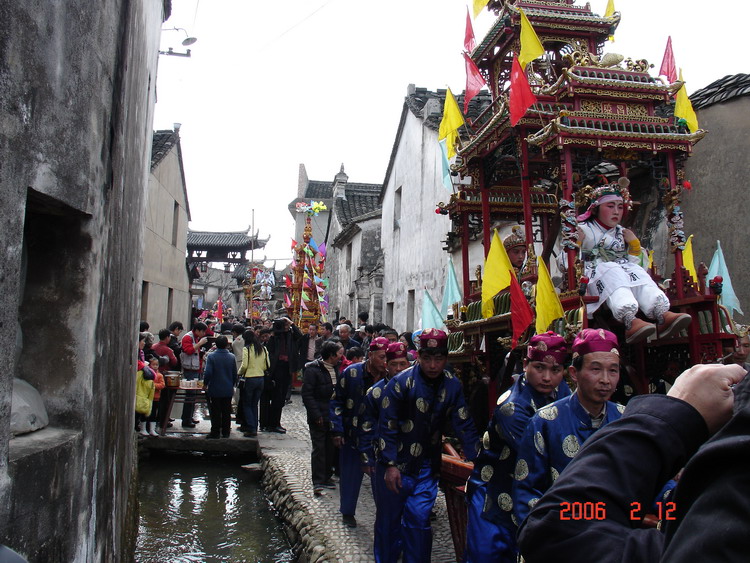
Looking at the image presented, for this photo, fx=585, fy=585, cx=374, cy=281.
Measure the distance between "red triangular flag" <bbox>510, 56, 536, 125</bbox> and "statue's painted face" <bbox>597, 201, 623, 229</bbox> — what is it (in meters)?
1.25

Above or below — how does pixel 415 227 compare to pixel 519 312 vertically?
above

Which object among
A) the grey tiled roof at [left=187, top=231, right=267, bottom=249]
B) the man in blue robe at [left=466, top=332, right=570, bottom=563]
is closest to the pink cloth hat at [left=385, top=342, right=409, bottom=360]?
the man in blue robe at [left=466, top=332, right=570, bottom=563]

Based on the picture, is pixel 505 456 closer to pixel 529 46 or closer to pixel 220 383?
pixel 529 46

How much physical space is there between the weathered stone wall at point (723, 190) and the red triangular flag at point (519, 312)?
3.38 meters

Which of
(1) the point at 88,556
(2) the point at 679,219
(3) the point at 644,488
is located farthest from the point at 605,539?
(2) the point at 679,219

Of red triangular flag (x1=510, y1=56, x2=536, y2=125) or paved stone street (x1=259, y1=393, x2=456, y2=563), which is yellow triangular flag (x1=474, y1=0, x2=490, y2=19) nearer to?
red triangular flag (x1=510, y1=56, x2=536, y2=125)

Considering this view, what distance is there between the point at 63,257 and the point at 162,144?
14.8 meters

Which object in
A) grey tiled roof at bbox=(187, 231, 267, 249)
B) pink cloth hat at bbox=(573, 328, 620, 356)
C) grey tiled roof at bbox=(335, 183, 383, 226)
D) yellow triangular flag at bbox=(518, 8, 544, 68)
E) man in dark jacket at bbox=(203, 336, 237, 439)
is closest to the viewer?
pink cloth hat at bbox=(573, 328, 620, 356)

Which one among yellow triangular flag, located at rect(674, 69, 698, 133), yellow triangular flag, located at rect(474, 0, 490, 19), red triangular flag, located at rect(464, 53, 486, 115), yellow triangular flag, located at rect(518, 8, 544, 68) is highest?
yellow triangular flag, located at rect(474, 0, 490, 19)

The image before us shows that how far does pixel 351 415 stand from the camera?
647cm

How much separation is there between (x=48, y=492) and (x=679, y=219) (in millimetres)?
5729

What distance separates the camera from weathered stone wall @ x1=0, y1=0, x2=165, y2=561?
7.66 ft

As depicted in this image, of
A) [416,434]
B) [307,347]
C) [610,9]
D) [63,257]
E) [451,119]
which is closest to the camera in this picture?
[63,257]

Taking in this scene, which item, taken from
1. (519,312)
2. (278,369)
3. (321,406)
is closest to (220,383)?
(278,369)
